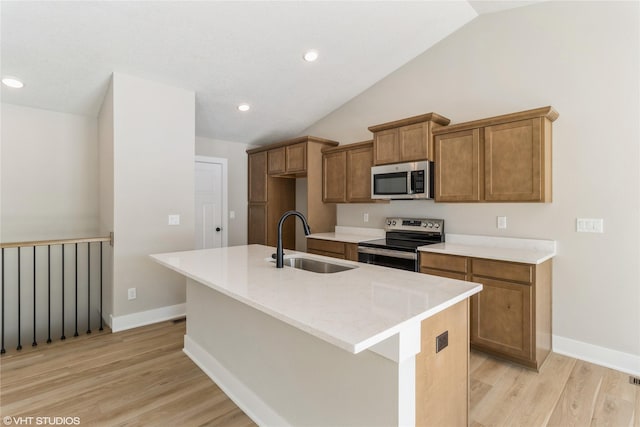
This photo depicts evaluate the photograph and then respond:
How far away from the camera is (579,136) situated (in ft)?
8.78

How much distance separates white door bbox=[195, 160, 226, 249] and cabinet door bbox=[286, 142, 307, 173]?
3.83ft

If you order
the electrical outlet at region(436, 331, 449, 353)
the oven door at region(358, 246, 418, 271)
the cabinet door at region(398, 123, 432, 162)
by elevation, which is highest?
the cabinet door at region(398, 123, 432, 162)

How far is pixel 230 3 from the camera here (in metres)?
2.54

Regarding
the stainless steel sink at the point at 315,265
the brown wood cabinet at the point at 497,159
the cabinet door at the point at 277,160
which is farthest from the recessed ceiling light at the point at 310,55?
the stainless steel sink at the point at 315,265

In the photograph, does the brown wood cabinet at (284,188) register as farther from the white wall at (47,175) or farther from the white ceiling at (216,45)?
the white wall at (47,175)

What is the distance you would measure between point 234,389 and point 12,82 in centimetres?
344

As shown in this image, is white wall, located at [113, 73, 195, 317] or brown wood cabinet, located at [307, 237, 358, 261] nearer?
white wall, located at [113, 73, 195, 317]

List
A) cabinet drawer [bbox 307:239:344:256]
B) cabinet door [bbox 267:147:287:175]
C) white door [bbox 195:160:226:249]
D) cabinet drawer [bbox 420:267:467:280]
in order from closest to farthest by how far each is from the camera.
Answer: cabinet drawer [bbox 420:267:467:280], cabinet drawer [bbox 307:239:344:256], cabinet door [bbox 267:147:287:175], white door [bbox 195:160:226:249]

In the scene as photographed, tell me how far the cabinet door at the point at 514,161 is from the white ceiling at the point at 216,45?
1222mm

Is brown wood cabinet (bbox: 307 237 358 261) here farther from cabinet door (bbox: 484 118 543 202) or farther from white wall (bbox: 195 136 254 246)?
white wall (bbox: 195 136 254 246)

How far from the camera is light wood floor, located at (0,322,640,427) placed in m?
1.93

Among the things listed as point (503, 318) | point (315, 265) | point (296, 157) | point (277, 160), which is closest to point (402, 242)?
point (503, 318)

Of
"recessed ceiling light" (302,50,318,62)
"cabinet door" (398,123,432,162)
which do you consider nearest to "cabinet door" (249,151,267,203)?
"recessed ceiling light" (302,50,318,62)

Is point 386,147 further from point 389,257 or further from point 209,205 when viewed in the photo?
point 209,205
